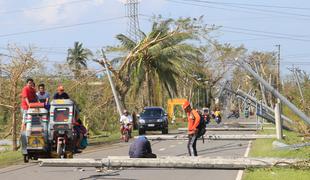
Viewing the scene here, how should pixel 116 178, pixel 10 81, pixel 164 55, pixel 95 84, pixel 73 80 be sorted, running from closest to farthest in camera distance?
pixel 116 178 → pixel 10 81 → pixel 73 80 → pixel 95 84 → pixel 164 55

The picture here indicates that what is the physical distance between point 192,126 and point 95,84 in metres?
20.0


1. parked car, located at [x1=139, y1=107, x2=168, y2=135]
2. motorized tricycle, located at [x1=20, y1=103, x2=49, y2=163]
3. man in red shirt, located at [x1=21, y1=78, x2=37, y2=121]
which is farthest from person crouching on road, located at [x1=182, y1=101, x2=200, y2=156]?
parked car, located at [x1=139, y1=107, x2=168, y2=135]

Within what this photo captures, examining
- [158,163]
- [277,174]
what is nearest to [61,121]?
[158,163]

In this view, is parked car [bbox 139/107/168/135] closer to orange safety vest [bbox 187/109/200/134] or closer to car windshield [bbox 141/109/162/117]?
car windshield [bbox 141/109/162/117]

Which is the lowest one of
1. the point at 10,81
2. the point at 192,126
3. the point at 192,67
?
the point at 192,126

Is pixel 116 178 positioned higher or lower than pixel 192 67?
lower

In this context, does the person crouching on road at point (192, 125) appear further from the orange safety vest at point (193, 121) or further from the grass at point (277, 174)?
the grass at point (277, 174)

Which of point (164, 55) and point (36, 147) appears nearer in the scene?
point (36, 147)

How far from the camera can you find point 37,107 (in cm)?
1599

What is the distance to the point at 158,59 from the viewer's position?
43969 mm

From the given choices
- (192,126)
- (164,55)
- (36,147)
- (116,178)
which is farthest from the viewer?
(164,55)

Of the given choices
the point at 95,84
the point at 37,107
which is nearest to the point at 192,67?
the point at 95,84

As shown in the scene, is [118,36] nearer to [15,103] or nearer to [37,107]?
[15,103]

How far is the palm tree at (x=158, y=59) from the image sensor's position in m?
42.6
